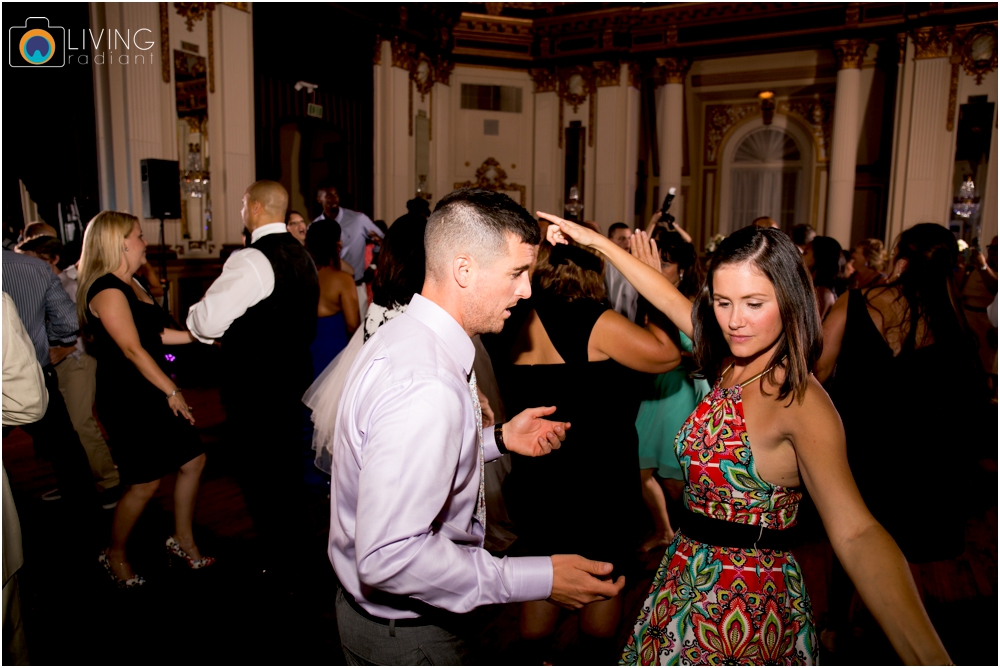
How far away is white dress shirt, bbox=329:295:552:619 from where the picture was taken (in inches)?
36.7

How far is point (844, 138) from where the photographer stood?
9211 millimetres

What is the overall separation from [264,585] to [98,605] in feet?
2.01

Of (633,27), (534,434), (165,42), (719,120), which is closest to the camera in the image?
(534,434)

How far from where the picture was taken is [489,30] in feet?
33.8

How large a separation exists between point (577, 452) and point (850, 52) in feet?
32.0

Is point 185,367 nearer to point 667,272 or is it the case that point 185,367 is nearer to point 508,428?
point 667,272

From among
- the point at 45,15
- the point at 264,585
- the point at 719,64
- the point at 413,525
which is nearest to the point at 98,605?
the point at 264,585

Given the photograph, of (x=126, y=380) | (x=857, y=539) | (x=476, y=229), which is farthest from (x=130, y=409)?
(x=857, y=539)

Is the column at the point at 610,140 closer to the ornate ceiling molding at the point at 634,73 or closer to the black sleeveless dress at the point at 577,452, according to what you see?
the ornate ceiling molding at the point at 634,73

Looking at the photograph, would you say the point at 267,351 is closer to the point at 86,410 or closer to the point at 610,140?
the point at 86,410

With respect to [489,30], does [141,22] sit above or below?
below

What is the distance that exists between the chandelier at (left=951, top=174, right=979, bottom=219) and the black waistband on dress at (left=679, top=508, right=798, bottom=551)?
8982 millimetres

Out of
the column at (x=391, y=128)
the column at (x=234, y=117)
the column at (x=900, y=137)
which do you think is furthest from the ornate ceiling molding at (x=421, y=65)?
the column at (x=900, y=137)

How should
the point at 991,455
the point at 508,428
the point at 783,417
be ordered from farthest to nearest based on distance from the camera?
the point at 991,455, the point at 508,428, the point at 783,417
